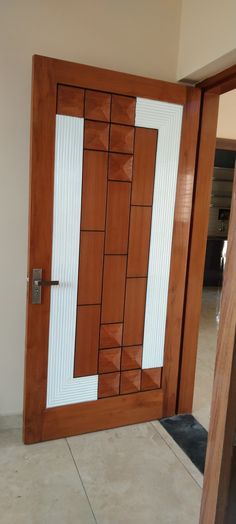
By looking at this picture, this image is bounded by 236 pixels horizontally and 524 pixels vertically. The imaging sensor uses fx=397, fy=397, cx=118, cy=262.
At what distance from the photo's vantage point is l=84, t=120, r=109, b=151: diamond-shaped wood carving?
2.13 metres

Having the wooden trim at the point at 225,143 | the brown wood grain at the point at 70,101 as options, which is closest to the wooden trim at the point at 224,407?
the brown wood grain at the point at 70,101

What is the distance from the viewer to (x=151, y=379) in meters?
2.55

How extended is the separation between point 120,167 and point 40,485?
171 centimetres

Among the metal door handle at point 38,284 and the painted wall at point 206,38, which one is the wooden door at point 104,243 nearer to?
the metal door handle at point 38,284

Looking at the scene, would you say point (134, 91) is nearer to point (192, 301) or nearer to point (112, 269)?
point (112, 269)

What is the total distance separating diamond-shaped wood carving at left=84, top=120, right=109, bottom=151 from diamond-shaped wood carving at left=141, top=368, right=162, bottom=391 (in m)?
A: 1.39

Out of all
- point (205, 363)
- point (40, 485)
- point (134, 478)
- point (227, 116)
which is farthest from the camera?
point (205, 363)

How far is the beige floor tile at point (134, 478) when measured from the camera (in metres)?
1.84

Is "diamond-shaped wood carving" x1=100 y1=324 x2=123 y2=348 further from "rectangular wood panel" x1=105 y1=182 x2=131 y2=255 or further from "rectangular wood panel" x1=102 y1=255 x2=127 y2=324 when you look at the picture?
"rectangular wood panel" x1=105 y1=182 x2=131 y2=255

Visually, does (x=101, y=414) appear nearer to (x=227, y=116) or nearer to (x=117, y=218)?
(x=117, y=218)

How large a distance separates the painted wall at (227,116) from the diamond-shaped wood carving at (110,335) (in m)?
2.22

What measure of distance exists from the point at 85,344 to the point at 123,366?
0.99 ft

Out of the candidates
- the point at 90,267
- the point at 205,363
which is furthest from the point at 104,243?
the point at 205,363

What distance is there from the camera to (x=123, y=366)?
245cm
